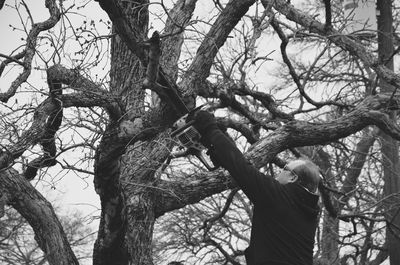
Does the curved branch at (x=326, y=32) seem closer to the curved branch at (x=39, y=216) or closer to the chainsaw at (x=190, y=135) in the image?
the chainsaw at (x=190, y=135)

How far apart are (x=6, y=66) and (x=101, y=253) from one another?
1940mm

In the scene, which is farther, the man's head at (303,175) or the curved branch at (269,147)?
the curved branch at (269,147)

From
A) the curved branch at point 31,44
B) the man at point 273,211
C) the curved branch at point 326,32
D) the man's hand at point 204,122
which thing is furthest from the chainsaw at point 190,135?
the curved branch at point 326,32

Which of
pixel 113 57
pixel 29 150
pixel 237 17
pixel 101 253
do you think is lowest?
pixel 101 253

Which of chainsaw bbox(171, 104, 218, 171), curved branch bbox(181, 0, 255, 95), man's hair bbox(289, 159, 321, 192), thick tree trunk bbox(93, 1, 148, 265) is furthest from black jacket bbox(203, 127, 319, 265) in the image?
curved branch bbox(181, 0, 255, 95)

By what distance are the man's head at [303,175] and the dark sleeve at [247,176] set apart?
0.80ft

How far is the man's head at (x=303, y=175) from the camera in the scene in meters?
3.73

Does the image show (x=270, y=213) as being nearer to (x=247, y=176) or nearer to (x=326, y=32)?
(x=247, y=176)

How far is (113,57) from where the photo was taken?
6.68 metres

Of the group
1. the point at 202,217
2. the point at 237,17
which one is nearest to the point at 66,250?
the point at 237,17

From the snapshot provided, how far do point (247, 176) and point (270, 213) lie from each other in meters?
0.27

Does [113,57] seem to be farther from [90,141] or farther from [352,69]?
[352,69]

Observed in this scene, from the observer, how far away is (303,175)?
3732 millimetres

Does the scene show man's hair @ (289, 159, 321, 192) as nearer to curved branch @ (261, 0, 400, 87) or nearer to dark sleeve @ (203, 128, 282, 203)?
dark sleeve @ (203, 128, 282, 203)
